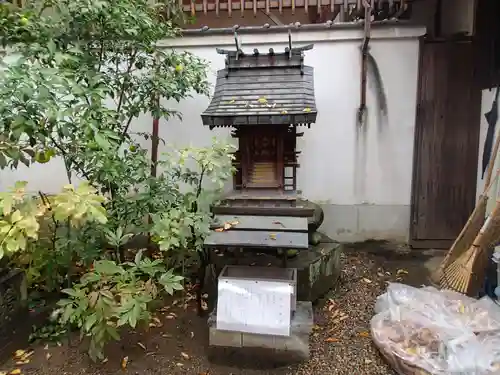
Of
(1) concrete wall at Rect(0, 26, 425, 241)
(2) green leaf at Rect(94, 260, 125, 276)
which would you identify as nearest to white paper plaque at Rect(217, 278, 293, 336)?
(2) green leaf at Rect(94, 260, 125, 276)

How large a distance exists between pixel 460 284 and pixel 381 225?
1998mm

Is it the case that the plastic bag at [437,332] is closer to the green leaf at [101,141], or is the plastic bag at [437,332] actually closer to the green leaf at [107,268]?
the green leaf at [107,268]

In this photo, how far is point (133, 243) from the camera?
5793mm

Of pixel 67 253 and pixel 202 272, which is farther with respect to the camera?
pixel 202 272

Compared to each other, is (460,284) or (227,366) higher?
(460,284)

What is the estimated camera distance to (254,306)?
3.24 metres

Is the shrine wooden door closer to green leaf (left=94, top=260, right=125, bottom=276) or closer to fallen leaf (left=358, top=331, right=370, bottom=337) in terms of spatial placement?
green leaf (left=94, top=260, right=125, bottom=276)

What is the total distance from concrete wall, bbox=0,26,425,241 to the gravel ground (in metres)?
1.75

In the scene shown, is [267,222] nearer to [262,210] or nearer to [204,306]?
[262,210]

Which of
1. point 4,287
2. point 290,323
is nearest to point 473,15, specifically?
point 290,323

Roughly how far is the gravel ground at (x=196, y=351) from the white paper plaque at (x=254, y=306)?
0.42 m

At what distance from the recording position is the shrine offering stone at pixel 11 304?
3.46 metres

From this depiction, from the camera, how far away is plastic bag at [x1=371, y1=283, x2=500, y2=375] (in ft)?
9.64

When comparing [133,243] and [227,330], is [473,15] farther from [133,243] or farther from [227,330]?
[133,243]
